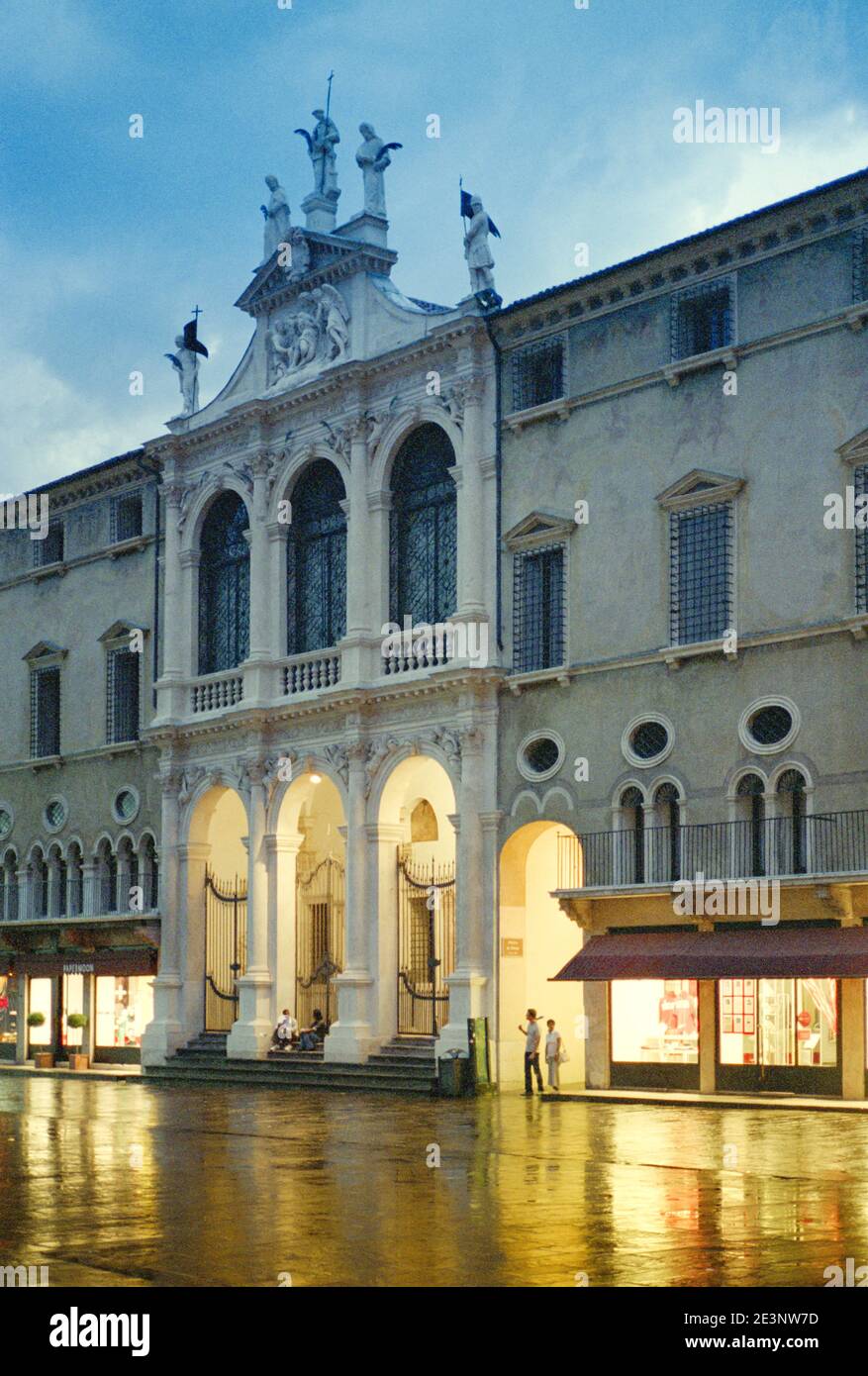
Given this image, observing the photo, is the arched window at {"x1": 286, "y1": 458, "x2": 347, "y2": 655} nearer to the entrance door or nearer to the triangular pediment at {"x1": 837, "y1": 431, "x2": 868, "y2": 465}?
the entrance door

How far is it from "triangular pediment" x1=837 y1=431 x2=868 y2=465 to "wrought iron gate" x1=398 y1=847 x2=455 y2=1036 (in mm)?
12076

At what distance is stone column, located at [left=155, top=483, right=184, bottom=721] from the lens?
43.9 m

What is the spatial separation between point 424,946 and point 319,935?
191 inches

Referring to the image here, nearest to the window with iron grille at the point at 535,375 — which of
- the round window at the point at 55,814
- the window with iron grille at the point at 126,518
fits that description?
the window with iron grille at the point at 126,518

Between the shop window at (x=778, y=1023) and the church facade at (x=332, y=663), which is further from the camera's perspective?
the church facade at (x=332, y=663)

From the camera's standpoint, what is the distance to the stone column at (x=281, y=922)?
4050 cm

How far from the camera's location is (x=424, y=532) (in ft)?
126

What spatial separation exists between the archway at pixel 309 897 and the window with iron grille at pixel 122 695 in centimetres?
488

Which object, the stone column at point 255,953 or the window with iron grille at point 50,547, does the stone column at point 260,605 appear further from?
the window with iron grille at point 50,547

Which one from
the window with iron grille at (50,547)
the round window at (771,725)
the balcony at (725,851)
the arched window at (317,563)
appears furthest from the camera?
the window with iron grille at (50,547)

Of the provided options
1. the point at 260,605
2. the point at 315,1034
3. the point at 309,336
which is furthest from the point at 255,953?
the point at 309,336

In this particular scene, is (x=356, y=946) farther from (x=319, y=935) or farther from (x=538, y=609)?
(x=538, y=609)
